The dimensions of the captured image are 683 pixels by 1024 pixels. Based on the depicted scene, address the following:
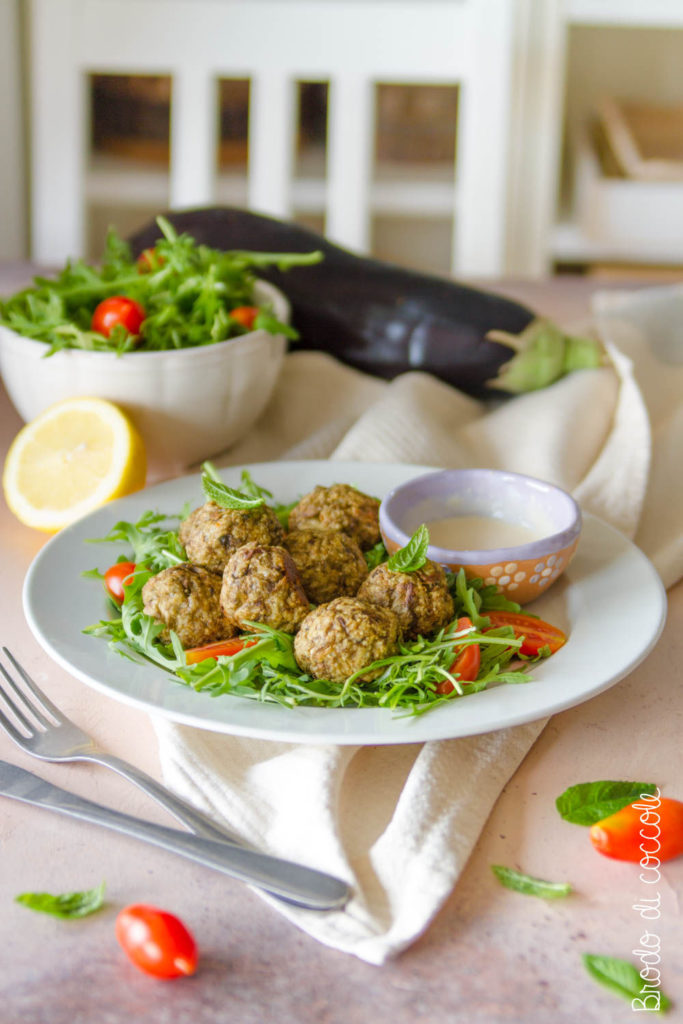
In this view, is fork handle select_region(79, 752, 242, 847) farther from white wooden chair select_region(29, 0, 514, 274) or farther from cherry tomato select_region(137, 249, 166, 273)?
white wooden chair select_region(29, 0, 514, 274)

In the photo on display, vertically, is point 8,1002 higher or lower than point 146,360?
lower

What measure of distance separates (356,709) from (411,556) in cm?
17

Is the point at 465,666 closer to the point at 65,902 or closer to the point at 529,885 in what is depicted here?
the point at 529,885

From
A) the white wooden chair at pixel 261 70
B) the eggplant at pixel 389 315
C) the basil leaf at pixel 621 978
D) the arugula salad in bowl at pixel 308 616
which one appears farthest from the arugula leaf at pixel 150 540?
the white wooden chair at pixel 261 70

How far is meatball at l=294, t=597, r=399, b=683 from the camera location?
92cm

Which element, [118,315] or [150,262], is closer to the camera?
[118,315]

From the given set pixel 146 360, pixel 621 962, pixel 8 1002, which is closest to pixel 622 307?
pixel 146 360

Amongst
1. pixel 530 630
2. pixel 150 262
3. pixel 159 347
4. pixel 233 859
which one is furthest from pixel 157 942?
pixel 150 262

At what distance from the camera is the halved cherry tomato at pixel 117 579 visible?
1089 mm

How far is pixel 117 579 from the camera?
1.09 meters

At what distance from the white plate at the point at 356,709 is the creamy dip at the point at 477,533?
0.23 feet

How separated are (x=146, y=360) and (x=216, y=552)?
1.35 feet

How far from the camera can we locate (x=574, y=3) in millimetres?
2906

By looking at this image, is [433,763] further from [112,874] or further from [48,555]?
[48,555]
